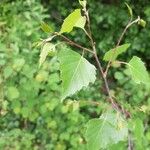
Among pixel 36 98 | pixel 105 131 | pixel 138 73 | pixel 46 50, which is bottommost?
pixel 36 98

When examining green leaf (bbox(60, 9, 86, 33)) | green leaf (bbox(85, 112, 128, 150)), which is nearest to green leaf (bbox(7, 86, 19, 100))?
green leaf (bbox(85, 112, 128, 150))

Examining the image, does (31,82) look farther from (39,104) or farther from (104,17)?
(104,17)

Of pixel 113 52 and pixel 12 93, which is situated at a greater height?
pixel 113 52

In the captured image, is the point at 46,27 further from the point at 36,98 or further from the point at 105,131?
the point at 36,98

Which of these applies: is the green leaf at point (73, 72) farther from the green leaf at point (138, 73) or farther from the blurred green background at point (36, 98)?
the blurred green background at point (36, 98)

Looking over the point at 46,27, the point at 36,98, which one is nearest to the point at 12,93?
the point at 36,98

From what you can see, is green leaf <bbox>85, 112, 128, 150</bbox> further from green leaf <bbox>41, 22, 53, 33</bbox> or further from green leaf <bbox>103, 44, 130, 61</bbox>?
green leaf <bbox>41, 22, 53, 33</bbox>
